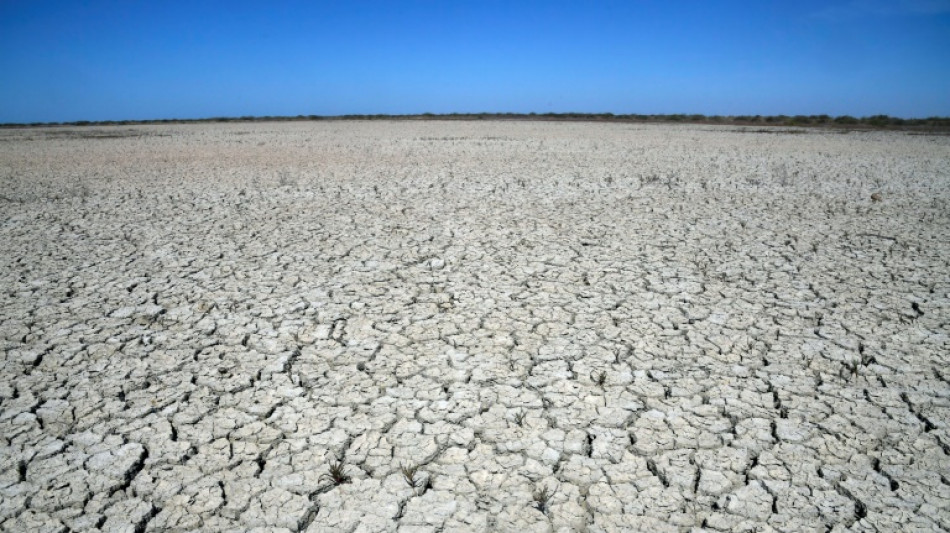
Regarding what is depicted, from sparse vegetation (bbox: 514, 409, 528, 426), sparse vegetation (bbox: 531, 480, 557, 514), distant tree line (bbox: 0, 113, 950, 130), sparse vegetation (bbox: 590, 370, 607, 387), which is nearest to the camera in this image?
sparse vegetation (bbox: 531, 480, 557, 514)

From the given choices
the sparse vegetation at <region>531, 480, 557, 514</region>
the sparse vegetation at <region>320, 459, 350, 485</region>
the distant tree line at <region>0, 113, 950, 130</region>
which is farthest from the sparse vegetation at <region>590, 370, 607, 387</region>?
the distant tree line at <region>0, 113, 950, 130</region>

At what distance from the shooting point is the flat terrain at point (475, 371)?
153cm

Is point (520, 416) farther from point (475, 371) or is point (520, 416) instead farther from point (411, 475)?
point (411, 475)

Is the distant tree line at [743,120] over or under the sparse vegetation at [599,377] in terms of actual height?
over

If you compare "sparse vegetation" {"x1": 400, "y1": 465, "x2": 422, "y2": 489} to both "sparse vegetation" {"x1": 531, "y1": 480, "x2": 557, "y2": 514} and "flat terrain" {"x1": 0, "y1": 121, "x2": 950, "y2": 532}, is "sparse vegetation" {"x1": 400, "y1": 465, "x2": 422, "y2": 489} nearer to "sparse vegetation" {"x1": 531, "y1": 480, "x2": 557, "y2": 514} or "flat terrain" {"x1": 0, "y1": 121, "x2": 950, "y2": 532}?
"flat terrain" {"x1": 0, "y1": 121, "x2": 950, "y2": 532}

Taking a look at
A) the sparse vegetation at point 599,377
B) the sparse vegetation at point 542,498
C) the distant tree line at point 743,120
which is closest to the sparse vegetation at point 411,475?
the sparse vegetation at point 542,498

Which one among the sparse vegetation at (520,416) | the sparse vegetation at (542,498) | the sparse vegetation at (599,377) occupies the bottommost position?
the sparse vegetation at (542,498)

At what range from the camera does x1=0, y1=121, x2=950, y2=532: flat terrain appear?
1.53 metres

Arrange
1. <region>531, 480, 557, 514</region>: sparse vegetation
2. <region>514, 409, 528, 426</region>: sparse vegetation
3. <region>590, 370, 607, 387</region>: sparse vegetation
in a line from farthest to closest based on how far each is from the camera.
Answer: <region>590, 370, 607, 387</region>: sparse vegetation < <region>514, 409, 528, 426</region>: sparse vegetation < <region>531, 480, 557, 514</region>: sparse vegetation

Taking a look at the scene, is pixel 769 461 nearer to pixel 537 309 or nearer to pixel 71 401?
pixel 537 309

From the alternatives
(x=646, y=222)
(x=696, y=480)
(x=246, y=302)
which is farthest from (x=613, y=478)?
(x=646, y=222)

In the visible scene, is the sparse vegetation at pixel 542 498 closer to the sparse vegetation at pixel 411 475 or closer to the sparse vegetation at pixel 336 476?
the sparse vegetation at pixel 411 475

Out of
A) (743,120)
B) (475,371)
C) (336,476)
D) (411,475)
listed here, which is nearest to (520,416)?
(475,371)

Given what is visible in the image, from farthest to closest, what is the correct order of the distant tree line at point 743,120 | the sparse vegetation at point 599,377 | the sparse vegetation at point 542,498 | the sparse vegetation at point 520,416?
the distant tree line at point 743,120 < the sparse vegetation at point 599,377 < the sparse vegetation at point 520,416 < the sparse vegetation at point 542,498
